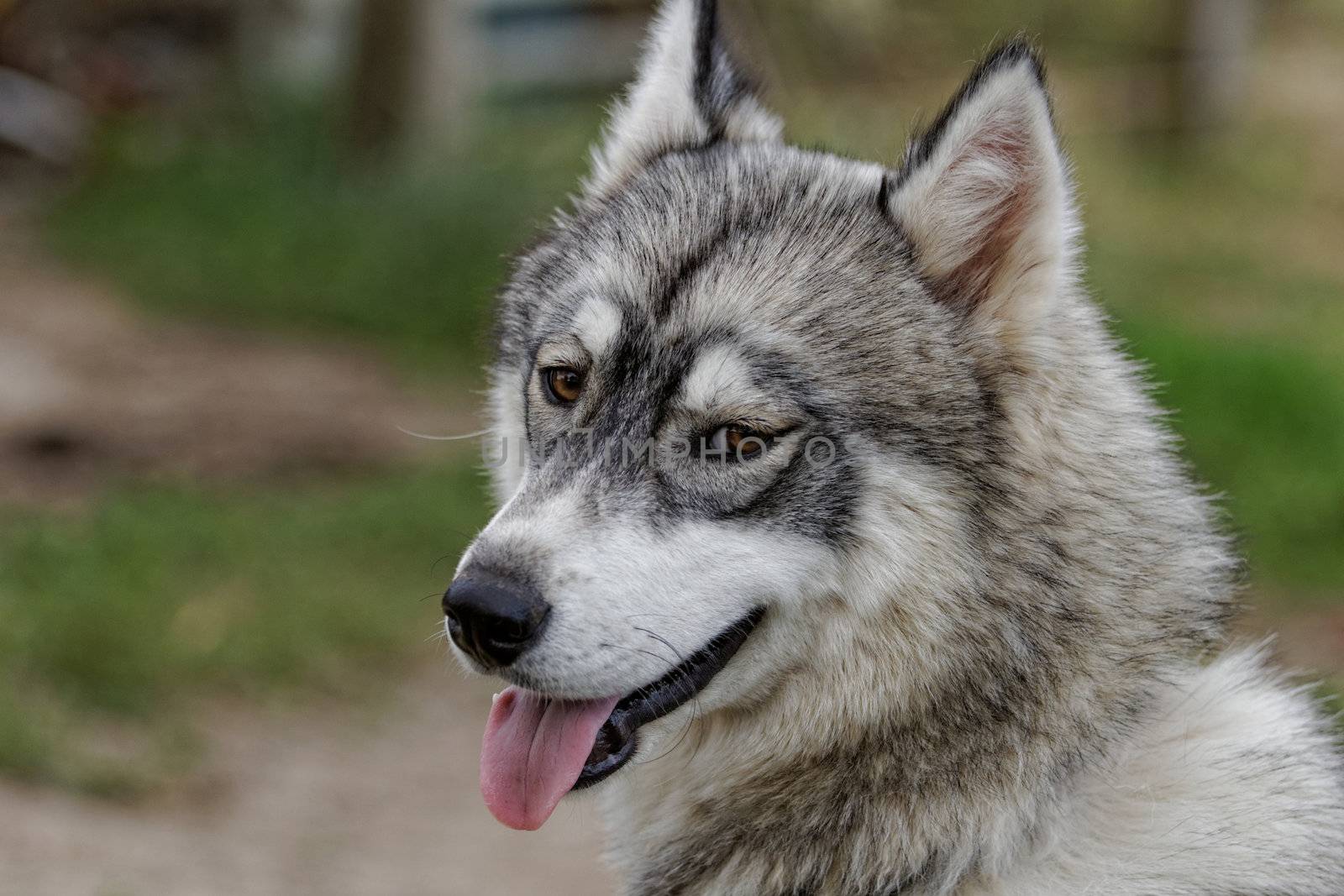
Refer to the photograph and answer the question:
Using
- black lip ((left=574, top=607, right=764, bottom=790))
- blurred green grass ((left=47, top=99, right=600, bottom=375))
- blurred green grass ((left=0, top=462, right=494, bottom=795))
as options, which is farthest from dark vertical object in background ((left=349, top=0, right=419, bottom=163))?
black lip ((left=574, top=607, right=764, bottom=790))

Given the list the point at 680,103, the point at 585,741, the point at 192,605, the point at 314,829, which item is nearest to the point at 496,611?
the point at 585,741

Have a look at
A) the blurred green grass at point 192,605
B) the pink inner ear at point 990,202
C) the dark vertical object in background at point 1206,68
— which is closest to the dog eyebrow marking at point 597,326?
the pink inner ear at point 990,202

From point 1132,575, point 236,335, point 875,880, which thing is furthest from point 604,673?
point 236,335

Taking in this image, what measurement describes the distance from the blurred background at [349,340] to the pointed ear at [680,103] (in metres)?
0.50

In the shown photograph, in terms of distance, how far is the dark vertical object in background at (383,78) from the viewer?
12055 mm

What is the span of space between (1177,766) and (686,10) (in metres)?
2.25

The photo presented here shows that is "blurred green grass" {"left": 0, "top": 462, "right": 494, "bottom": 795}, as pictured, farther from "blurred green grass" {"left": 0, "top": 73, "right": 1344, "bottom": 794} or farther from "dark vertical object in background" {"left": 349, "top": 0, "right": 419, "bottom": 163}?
"dark vertical object in background" {"left": 349, "top": 0, "right": 419, "bottom": 163}

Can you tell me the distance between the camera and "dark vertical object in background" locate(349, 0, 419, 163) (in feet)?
39.5

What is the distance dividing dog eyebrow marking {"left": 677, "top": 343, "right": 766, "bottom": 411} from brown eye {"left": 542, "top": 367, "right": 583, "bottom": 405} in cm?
30

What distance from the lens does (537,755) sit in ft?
10.1

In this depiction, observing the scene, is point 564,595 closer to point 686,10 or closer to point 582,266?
point 582,266

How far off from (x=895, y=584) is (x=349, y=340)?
26.2 ft

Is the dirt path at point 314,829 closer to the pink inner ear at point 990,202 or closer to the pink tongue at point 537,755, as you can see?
the pink tongue at point 537,755

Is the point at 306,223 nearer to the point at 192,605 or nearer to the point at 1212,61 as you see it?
the point at 192,605
